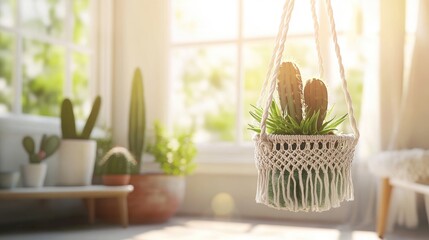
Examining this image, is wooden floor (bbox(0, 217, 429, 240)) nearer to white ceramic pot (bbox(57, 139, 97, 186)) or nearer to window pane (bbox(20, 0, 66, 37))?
white ceramic pot (bbox(57, 139, 97, 186))

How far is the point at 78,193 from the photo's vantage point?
2578 mm

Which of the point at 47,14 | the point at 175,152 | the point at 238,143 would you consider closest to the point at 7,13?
the point at 47,14

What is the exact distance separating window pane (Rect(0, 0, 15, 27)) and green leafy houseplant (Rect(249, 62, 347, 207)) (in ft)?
6.83

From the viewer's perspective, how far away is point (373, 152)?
282 centimetres

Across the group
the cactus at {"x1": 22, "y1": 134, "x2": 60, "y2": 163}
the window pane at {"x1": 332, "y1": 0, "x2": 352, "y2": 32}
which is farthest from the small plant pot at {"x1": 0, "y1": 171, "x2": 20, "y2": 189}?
the window pane at {"x1": 332, "y1": 0, "x2": 352, "y2": 32}

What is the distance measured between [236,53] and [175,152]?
0.76 m

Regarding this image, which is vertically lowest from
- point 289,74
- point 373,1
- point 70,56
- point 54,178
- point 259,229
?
point 259,229

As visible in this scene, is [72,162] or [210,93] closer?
[72,162]

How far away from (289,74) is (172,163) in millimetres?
1848

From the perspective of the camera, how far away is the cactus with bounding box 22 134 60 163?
8.52 ft

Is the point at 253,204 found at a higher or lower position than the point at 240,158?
lower

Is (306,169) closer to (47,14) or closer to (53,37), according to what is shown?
(53,37)

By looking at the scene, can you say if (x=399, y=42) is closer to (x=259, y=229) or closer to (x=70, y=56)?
(x=259, y=229)

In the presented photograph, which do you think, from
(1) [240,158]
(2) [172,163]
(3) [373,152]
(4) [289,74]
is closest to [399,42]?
(3) [373,152]
